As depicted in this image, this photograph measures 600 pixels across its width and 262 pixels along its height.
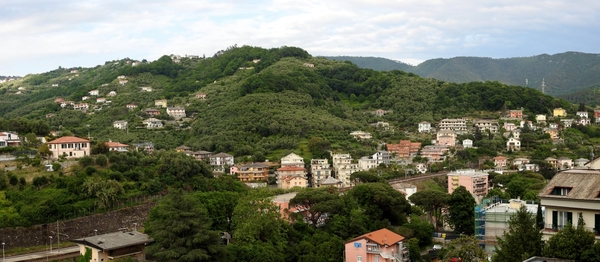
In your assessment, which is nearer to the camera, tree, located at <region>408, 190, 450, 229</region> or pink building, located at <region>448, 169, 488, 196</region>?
tree, located at <region>408, 190, 450, 229</region>

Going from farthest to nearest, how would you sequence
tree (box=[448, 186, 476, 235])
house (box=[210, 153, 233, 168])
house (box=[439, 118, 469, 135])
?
1. house (box=[439, 118, 469, 135])
2. house (box=[210, 153, 233, 168])
3. tree (box=[448, 186, 476, 235])

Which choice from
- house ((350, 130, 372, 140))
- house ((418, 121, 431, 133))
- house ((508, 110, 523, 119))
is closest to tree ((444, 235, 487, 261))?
house ((350, 130, 372, 140))

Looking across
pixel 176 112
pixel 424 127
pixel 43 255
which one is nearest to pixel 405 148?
pixel 424 127

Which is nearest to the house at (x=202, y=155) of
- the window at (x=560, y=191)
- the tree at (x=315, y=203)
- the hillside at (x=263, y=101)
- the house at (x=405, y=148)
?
the hillside at (x=263, y=101)

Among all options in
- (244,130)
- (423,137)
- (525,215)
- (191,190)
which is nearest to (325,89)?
(423,137)

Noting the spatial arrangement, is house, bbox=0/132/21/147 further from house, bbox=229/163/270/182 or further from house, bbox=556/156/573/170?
house, bbox=556/156/573/170

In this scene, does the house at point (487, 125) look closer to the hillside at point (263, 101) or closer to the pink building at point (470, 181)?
the hillside at point (263, 101)
